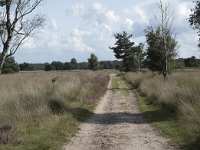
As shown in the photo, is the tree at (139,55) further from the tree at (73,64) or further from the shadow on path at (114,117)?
the shadow on path at (114,117)

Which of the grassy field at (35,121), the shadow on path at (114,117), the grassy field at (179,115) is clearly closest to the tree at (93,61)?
the grassy field at (179,115)

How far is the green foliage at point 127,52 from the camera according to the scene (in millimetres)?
93688

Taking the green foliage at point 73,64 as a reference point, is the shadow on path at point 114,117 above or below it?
below

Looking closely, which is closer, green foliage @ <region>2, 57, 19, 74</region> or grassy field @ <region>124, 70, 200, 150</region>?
grassy field @ <region>124, 70, 200, 150</region>

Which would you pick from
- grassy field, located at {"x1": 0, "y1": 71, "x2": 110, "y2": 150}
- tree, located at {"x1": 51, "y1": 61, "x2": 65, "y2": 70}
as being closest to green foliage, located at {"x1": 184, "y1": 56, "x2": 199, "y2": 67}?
tree, located at {"x1": 51, "y1": 61, "x2": 65, "y2": 70}

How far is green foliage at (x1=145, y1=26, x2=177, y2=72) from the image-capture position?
146 ft

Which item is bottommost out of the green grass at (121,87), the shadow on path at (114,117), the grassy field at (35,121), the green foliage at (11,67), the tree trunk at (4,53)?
the green grass at (121,87)

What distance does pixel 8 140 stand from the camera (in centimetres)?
1291

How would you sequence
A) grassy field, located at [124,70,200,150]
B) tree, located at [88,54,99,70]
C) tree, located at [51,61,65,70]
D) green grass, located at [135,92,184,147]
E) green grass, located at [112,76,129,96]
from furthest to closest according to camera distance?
tree, located at [51,61,65,70] < tree, located at [88,54,99,70] < green grass, located at [112,76,129,96] < green grass, located at [135,92,184,147] < grassy field, located at [124,70,200,150]

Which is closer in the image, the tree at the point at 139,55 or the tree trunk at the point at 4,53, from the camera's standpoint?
the tree trunk at the point at 4,53

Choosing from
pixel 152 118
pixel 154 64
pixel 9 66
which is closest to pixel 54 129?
pixel 152 118

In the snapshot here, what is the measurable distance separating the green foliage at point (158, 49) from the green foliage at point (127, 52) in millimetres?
40969

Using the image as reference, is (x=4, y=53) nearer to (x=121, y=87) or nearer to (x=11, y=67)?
(x=121, y=87)

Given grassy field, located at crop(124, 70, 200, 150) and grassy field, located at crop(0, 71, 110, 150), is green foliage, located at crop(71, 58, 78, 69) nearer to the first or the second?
grassy field, located at crop(124, 70, 200, 150)
